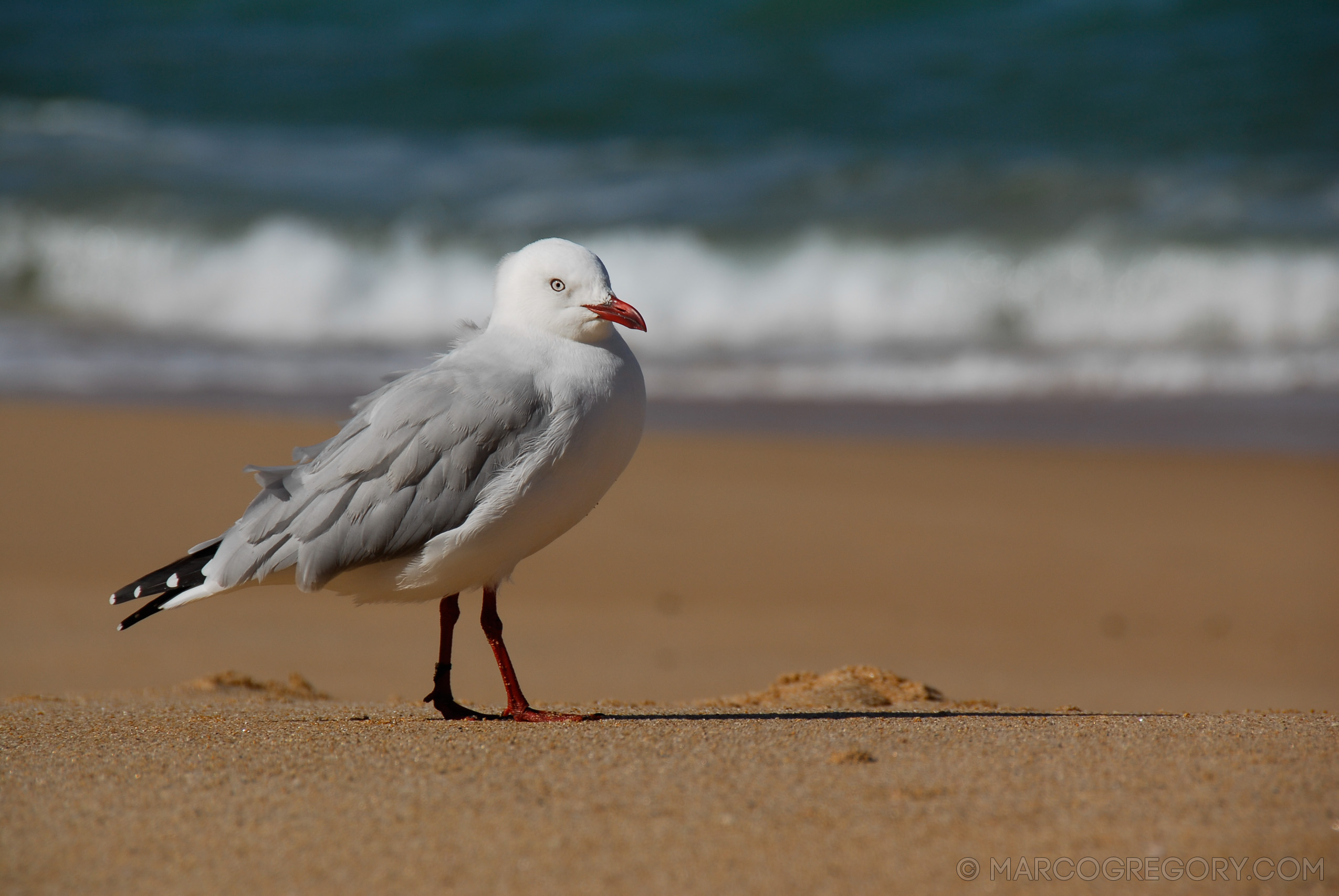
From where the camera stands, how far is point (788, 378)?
38.3 feet

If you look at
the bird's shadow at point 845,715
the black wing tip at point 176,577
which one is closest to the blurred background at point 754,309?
the bird's shadow at point 845,715

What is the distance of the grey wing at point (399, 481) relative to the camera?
366cm

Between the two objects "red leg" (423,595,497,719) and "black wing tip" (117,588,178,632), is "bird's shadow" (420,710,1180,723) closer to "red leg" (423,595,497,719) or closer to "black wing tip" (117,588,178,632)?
"red leg" (423,595,497,719)

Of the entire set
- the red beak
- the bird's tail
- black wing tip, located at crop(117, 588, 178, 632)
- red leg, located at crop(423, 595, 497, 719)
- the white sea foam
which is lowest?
red leg, located at crop(423, 595, 497, 719)

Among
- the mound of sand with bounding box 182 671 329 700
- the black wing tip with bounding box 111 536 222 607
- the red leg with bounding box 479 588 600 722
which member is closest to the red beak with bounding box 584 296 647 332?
the red leg with bounding box 479 588 600 722

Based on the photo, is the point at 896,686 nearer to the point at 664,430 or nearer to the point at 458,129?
the point at 664,430

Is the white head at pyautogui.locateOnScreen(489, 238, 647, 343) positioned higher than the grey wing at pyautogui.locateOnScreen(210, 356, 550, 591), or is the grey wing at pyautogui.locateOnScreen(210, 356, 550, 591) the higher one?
the white head at pyautogui.locateOnScreen(489, 238, 647, 343)

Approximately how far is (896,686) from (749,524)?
309 cm

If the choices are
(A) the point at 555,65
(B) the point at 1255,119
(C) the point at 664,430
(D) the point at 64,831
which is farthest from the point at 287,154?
(D) the point at 64,831

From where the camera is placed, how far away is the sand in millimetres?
2582

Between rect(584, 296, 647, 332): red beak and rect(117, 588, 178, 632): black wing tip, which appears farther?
rect(584, 296, 647, 332): red beak

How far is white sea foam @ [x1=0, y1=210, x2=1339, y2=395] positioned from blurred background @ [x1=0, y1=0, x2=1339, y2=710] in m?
0.05

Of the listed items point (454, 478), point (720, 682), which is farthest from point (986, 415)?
point (454, 478)

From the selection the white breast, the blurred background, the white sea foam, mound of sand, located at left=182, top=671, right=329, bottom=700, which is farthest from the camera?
the white sea foam
